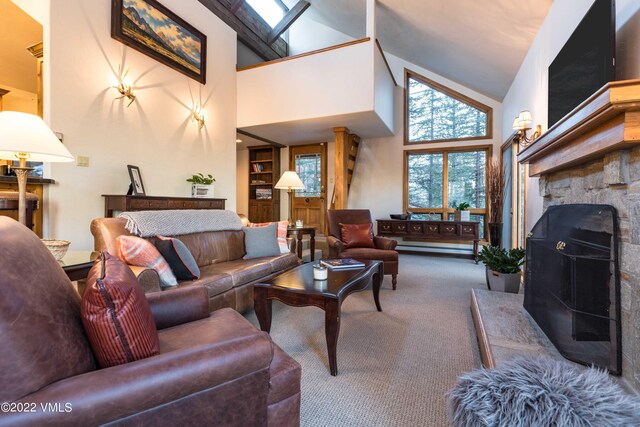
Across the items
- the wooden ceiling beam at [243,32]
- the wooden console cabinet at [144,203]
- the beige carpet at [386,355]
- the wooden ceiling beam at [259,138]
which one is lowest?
the beige carpet at [386,355]

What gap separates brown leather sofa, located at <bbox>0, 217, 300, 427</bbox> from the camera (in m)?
0.65

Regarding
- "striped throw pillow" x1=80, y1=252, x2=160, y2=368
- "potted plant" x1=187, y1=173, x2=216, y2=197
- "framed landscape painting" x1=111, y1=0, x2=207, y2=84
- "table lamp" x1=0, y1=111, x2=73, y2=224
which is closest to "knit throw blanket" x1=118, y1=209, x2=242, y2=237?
"table lamp" x1=0, y1=111, x2=73, y2=224

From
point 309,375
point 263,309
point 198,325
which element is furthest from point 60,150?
point 309,375

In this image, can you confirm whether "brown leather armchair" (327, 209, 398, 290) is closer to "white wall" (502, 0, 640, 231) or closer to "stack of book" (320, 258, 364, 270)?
"stack of book" (320, 258, 364, 270)

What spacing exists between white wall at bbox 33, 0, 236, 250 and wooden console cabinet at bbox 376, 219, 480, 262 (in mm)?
3203

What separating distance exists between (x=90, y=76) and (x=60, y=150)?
219 cm

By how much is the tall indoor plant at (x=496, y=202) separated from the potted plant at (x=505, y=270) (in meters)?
1.91

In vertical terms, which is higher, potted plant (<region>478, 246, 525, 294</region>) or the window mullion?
the window mullion

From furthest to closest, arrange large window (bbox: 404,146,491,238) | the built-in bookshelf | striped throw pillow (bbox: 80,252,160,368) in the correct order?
the built-in bookshelf
large window (bbox: 404,146,491,238)
striped throw pillow (bbox: 80,252,160,368)

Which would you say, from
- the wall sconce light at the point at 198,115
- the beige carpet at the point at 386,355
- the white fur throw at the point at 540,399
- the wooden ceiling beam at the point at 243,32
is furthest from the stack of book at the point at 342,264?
the wooden ceiling beam at the point at 243,32

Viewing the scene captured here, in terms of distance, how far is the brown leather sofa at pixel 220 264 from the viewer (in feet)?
6.74

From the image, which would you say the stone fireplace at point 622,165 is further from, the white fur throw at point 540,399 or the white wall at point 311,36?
the white wall at point 311,36

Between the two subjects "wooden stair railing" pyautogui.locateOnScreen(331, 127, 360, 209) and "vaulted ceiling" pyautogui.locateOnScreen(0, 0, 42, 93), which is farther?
"wooden stair railing" pyautogui.locateOnScreen(331, 127, 360, 209)

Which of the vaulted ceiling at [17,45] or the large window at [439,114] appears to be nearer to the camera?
the vaulted ceiling at [17,45]
